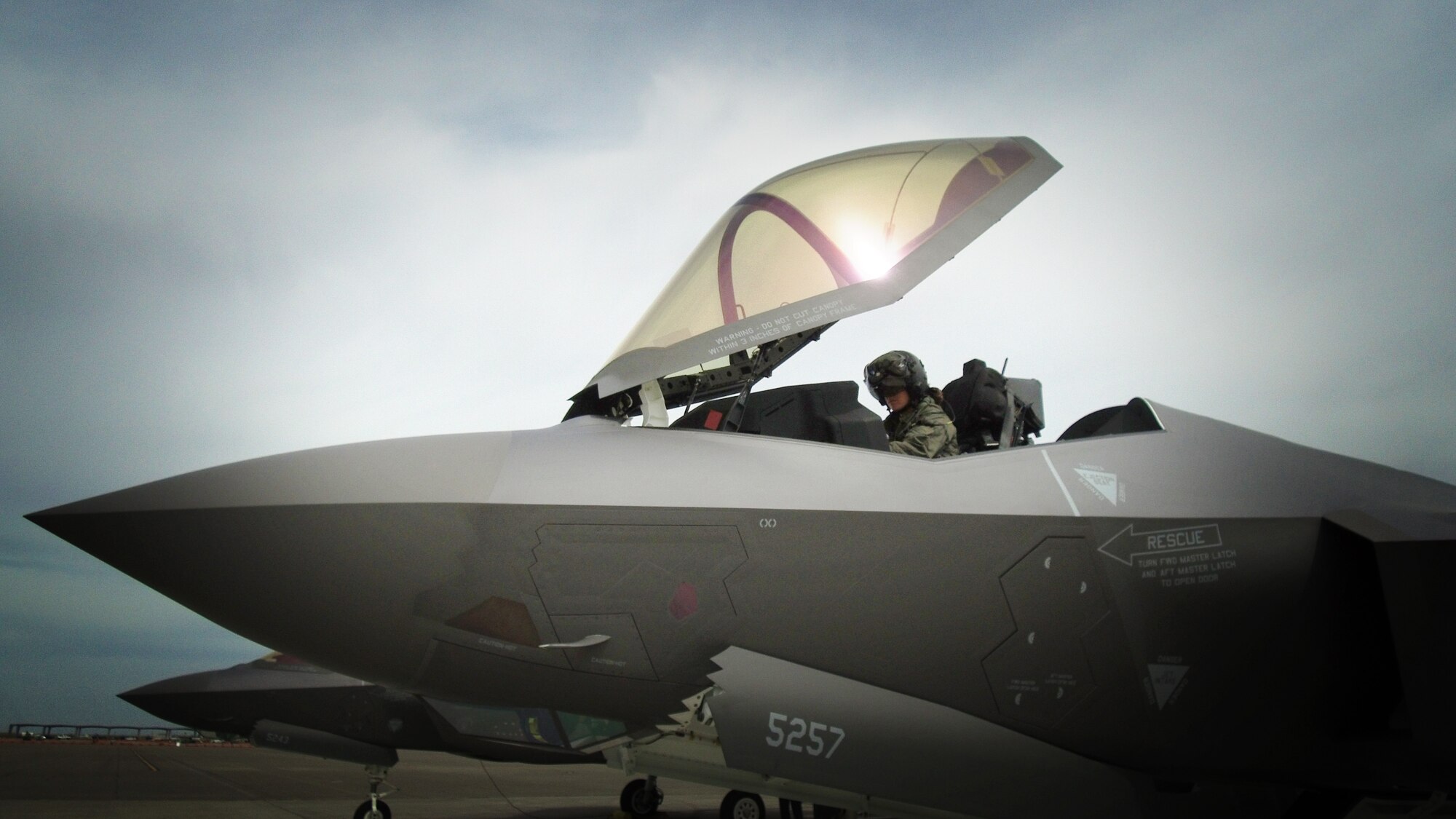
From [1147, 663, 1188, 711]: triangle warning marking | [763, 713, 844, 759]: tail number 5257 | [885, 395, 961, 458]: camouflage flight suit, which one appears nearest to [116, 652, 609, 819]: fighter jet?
[885, 395, 961, 458]: camouflage flight suit

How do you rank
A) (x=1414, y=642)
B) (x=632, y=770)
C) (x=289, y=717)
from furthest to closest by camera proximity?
(x=289, y=717) < (x=632, y=770) < (x=1414, y=642)

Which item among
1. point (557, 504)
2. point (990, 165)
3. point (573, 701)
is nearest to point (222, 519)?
point (557, 504)

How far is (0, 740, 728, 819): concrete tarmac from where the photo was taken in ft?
30.9

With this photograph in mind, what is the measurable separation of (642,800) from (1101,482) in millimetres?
8672

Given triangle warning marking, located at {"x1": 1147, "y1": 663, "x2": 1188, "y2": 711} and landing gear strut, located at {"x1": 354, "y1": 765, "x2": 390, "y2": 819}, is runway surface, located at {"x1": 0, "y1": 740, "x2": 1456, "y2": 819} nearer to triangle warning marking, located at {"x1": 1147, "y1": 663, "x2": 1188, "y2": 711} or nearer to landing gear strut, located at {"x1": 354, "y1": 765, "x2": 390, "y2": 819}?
landing gear strut, located at {"x1": 354, "y1": 765, "x2": 390, "y2": 819}

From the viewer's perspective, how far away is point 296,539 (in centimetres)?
272

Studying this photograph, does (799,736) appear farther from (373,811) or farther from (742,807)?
(373,811)

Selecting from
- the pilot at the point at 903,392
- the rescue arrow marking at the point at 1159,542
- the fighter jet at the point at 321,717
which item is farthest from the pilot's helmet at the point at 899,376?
the fighter jet at the point at 321,717

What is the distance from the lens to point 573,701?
3.04 m

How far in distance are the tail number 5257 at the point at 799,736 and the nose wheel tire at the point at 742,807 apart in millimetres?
6473

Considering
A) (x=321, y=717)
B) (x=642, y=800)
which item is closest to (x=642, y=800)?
(x=642, y=800)

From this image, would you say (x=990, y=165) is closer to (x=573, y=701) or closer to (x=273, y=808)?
(x=573, y=701)

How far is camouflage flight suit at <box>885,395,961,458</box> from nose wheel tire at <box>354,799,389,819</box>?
6.82 meters

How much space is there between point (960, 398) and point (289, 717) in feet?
27.1
